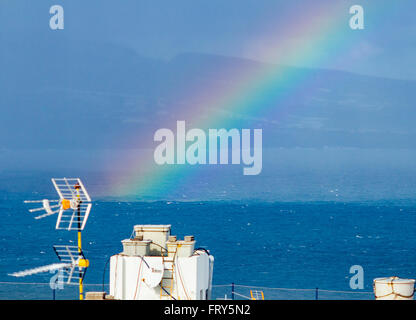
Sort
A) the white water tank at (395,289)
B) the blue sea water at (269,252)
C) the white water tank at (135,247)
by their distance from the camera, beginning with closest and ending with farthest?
the white water tank at (395,289)
the white water tank at (135,247)
the blue sea water at (269,252)

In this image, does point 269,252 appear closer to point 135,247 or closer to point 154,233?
point 154,233

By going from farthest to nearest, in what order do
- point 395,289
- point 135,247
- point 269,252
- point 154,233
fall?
1. point 269,252
2. point 154,233
3. point 135,247
4. point 395,289

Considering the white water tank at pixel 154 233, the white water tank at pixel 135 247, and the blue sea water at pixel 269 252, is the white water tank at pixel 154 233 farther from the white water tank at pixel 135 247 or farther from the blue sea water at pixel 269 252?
the blue sea water at pixel 269 252

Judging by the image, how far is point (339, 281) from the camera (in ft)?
448

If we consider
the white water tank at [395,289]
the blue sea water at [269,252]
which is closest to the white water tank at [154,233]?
the white water tank at [395,289]

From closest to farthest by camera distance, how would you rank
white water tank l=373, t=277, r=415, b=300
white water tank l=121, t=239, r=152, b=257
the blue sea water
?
white water tank l=373, t=277, r=415, b=300
white water tank l=121, t=239, r=152, b=257
the blue sea water

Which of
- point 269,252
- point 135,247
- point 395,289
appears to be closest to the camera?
point 395,289

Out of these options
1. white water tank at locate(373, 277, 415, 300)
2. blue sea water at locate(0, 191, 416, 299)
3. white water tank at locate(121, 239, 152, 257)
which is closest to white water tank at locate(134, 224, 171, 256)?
white water tank at locate(121, 239, 152, 257)

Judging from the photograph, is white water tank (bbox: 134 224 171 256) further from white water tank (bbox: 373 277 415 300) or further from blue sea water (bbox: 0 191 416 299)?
blue sea water (bbox: 0 191 416 299)

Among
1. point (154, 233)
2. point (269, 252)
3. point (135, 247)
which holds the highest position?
point (269, 252)

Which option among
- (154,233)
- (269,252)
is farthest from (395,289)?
(269,252)

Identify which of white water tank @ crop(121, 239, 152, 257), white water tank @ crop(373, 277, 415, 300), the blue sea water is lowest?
white water tank @ crop(373, 277, 415, 300)

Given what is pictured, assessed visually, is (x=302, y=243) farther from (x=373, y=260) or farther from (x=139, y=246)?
(x=139, y=246)
